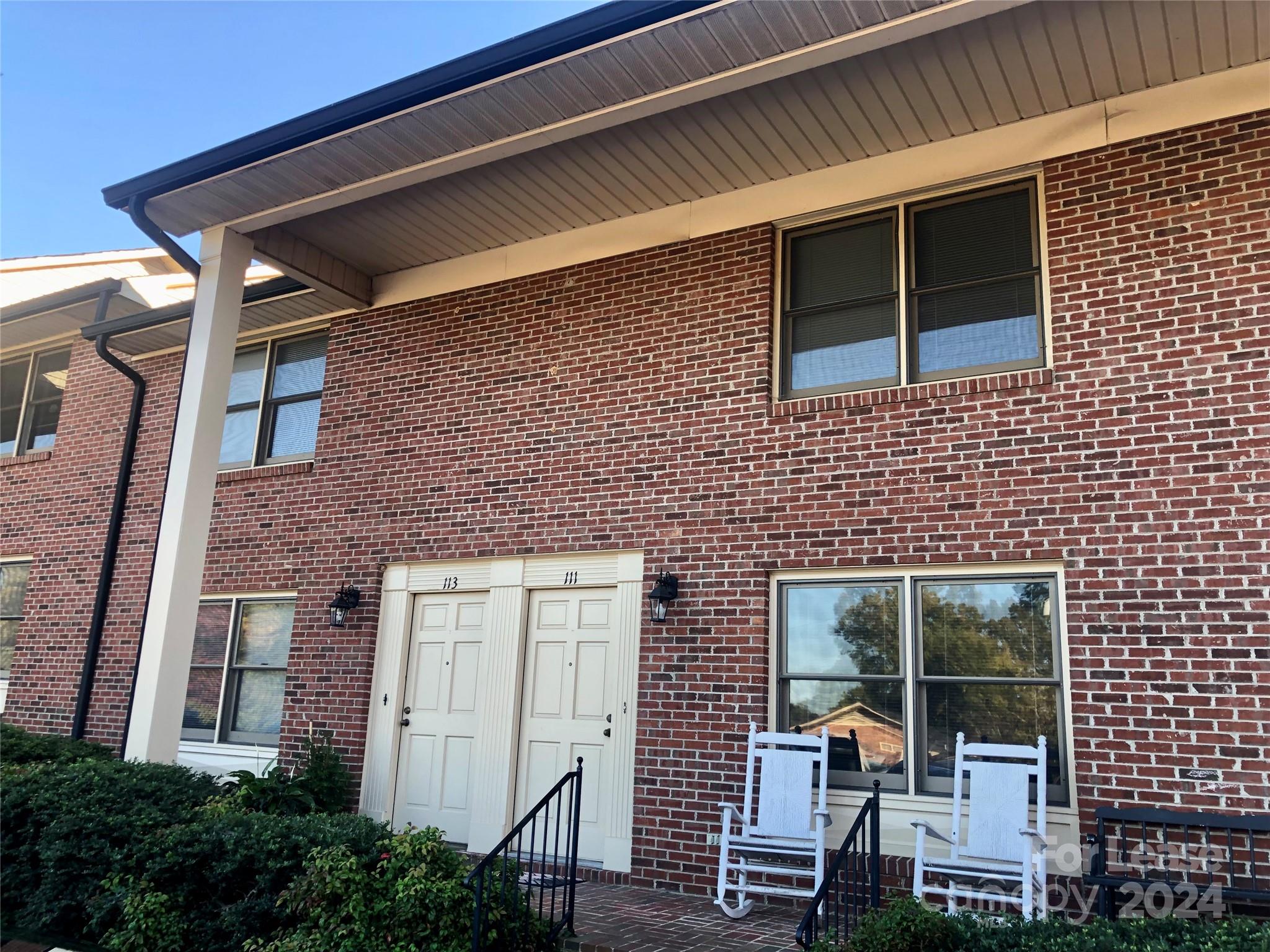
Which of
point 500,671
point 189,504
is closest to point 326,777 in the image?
point 500,671

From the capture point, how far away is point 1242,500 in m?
5.58

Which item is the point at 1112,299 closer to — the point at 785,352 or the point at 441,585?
the point at 785,352

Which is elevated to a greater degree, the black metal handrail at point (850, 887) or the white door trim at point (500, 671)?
the white door trim at point (500, 671)

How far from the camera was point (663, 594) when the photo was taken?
7133mm

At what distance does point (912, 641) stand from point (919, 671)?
0.19m

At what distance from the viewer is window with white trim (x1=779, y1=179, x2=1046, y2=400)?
21.9 feet

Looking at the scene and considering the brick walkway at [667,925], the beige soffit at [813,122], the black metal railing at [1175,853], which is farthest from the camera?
the beige soffit at [813,122]

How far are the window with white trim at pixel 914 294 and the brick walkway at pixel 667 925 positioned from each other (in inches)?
142

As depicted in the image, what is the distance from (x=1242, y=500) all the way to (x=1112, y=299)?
1.48 metres

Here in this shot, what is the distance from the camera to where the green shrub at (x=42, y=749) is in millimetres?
8211

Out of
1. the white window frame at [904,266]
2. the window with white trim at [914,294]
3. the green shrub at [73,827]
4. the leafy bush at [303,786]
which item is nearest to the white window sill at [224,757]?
the leafy bush at [303,786]

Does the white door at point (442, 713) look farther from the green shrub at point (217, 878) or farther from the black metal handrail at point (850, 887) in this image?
the black metal handrail at point (850, 887)

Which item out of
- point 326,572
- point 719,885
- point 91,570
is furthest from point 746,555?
point 91,570

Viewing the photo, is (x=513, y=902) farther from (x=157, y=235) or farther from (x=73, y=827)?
(x=157, y=235)
